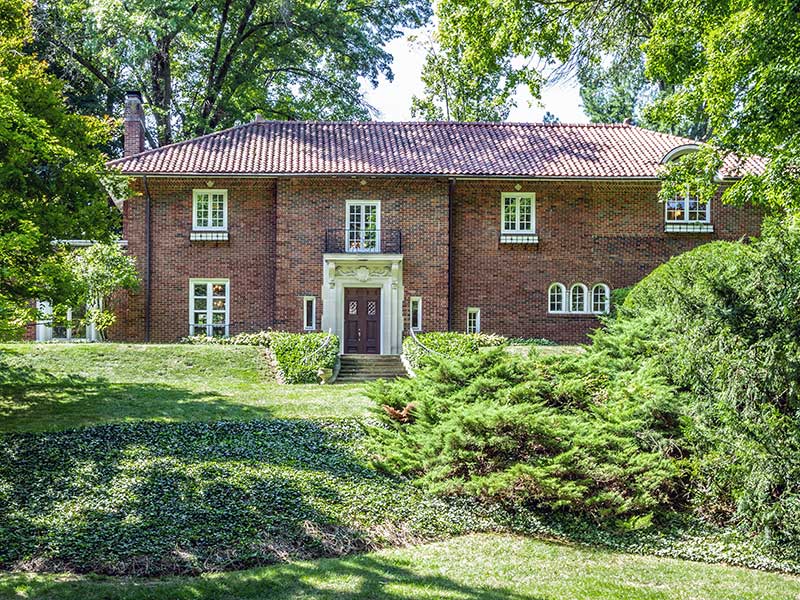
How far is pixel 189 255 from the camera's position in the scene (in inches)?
970

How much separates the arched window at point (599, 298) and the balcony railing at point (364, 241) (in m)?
6.25

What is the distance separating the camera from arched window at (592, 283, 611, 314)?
2497 centimetres

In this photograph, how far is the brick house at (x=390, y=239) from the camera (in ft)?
79.8

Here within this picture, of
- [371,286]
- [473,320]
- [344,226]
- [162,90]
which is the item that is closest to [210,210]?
[344,226]

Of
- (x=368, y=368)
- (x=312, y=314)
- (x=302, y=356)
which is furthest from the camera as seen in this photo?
(x=312, y=314)

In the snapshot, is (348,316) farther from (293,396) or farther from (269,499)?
(269,499)

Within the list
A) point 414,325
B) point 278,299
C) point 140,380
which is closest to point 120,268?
point 278,299

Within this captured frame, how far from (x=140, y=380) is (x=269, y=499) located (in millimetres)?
8578

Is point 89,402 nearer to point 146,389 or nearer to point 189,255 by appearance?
point 146,389

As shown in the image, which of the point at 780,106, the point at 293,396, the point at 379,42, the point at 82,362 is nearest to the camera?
the point at 780,106

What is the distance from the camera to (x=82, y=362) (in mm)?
18641

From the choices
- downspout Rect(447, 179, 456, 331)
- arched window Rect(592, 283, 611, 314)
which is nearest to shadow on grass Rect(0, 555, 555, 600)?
downspout Rect(447, 179, 456, 331)

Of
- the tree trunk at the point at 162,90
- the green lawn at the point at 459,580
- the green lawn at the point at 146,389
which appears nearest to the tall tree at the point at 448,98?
the tree trunk at the point at 162,90

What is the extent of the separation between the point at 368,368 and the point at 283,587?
1357 cm
